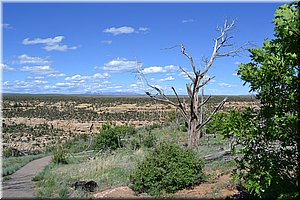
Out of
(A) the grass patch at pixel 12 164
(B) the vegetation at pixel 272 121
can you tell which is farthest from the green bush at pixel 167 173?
(A) the grass patch at pixel 12 164

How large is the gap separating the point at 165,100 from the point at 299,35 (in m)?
12.1

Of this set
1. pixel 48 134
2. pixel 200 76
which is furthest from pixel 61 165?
pixel 48 134

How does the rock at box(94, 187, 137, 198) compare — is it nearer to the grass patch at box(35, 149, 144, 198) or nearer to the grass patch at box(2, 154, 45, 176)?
the grass patch at box(35, 149, 144, 198)

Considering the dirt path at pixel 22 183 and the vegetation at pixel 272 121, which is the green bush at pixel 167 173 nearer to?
the dirt path at pixel 22 183

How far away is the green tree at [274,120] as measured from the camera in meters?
5.48

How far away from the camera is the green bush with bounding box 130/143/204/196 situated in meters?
10.3

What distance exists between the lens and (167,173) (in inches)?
412

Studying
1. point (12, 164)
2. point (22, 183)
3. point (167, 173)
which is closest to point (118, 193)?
point (167, 173)

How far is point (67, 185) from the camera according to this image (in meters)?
12.3

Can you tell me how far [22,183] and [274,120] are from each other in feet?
35.5

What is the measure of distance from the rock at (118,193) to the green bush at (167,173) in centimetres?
20

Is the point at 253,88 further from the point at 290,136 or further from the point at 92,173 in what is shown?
the point at 92,173

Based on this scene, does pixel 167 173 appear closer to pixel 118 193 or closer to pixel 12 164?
pixel 118 193

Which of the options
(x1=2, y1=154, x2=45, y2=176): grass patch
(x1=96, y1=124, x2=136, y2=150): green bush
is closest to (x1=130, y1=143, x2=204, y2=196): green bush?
(x1=2, y1=154, x2=45, y2=176): grass patch
